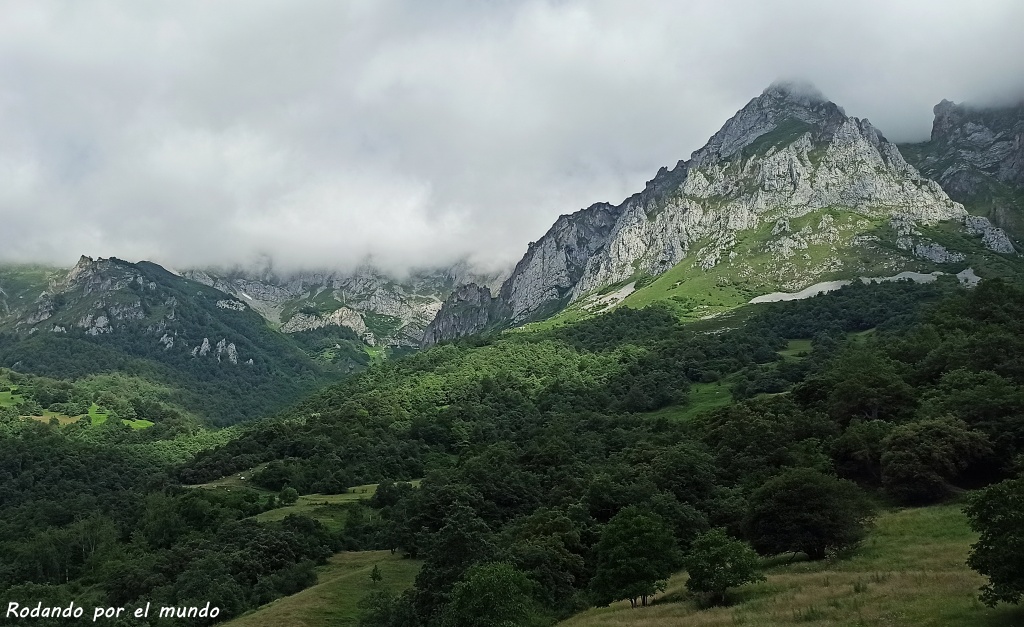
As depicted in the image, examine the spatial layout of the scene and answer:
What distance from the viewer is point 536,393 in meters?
191

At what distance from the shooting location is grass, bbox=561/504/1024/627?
31.0 m

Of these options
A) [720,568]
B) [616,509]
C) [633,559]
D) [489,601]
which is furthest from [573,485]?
[489,601]

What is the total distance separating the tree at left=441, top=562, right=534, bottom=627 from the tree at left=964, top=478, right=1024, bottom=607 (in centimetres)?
2362

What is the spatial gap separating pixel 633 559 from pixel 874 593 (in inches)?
664

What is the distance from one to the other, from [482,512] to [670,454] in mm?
24398

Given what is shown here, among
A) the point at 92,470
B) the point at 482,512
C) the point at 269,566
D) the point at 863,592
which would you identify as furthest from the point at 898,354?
the point at 92,470

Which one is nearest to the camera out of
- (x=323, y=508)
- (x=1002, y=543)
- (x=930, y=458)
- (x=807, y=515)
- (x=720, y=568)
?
(x=1002, y=543)

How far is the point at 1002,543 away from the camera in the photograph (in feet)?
91.3

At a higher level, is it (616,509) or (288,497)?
(288,497)

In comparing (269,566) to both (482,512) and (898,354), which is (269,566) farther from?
(898,354)

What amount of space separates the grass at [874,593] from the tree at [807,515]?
1.59 meters

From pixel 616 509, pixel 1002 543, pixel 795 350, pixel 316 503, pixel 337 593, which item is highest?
pixel 795 350

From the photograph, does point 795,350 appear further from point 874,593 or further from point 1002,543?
point 1002,543

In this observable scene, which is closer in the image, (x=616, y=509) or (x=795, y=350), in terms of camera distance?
(x=616, y=509)
